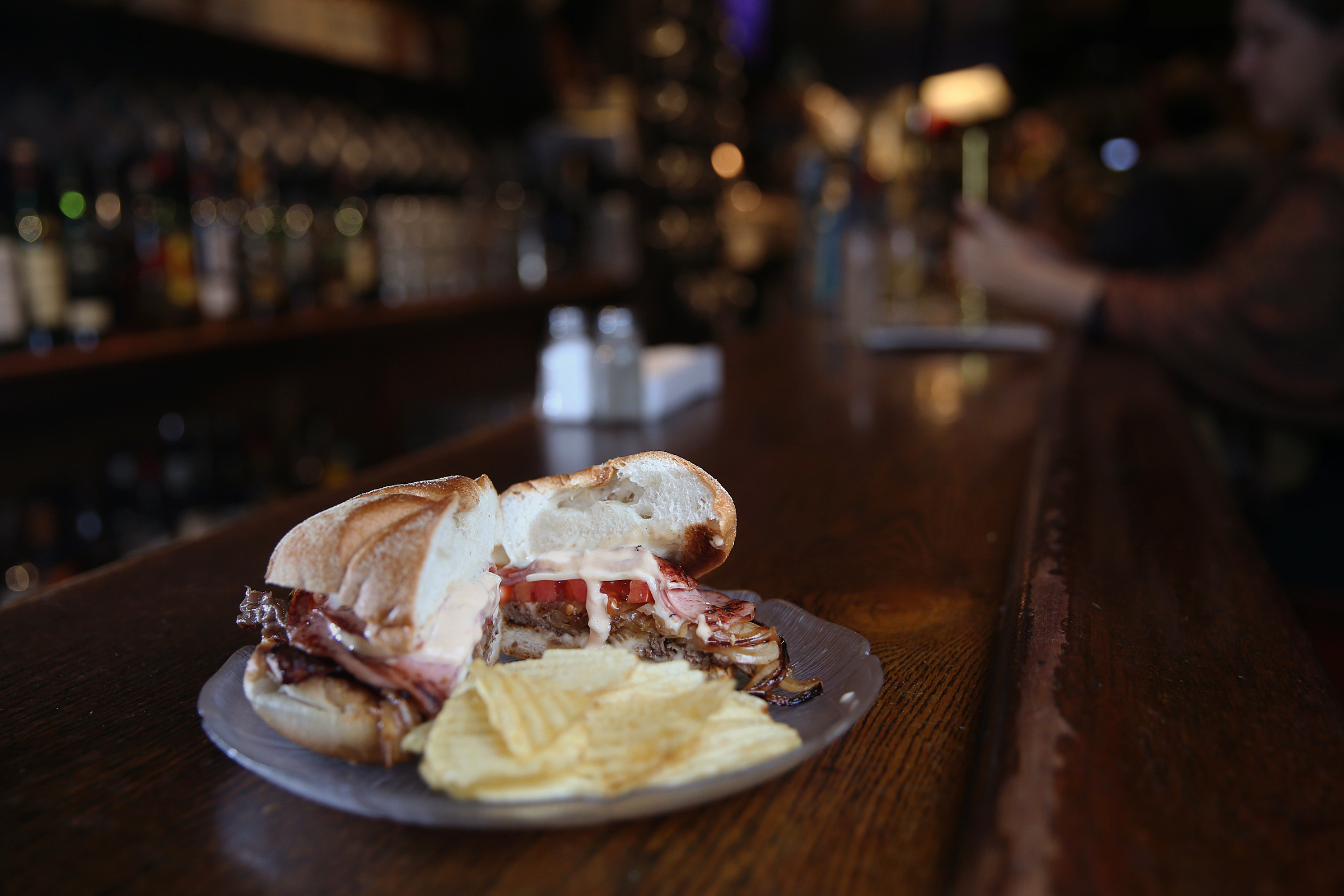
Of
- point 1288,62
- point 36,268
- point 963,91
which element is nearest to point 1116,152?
point 963,91

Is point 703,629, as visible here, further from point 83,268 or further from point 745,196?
point 745,196

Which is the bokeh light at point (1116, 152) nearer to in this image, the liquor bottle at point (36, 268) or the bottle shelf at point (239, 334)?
the bottle shelf at point (239, 334)

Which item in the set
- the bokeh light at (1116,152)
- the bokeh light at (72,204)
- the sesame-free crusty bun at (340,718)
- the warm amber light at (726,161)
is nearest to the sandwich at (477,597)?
the sesame-free crusty bun at (340,718)

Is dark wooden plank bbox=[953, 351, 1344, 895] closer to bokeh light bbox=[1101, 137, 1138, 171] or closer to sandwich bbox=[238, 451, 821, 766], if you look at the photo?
sandwich bbox=[238, 451, 821, 766]

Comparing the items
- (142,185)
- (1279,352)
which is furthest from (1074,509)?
(142,185)

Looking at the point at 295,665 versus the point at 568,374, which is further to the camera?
the point at 568,374

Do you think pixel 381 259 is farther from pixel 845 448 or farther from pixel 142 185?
pixel 845 448
